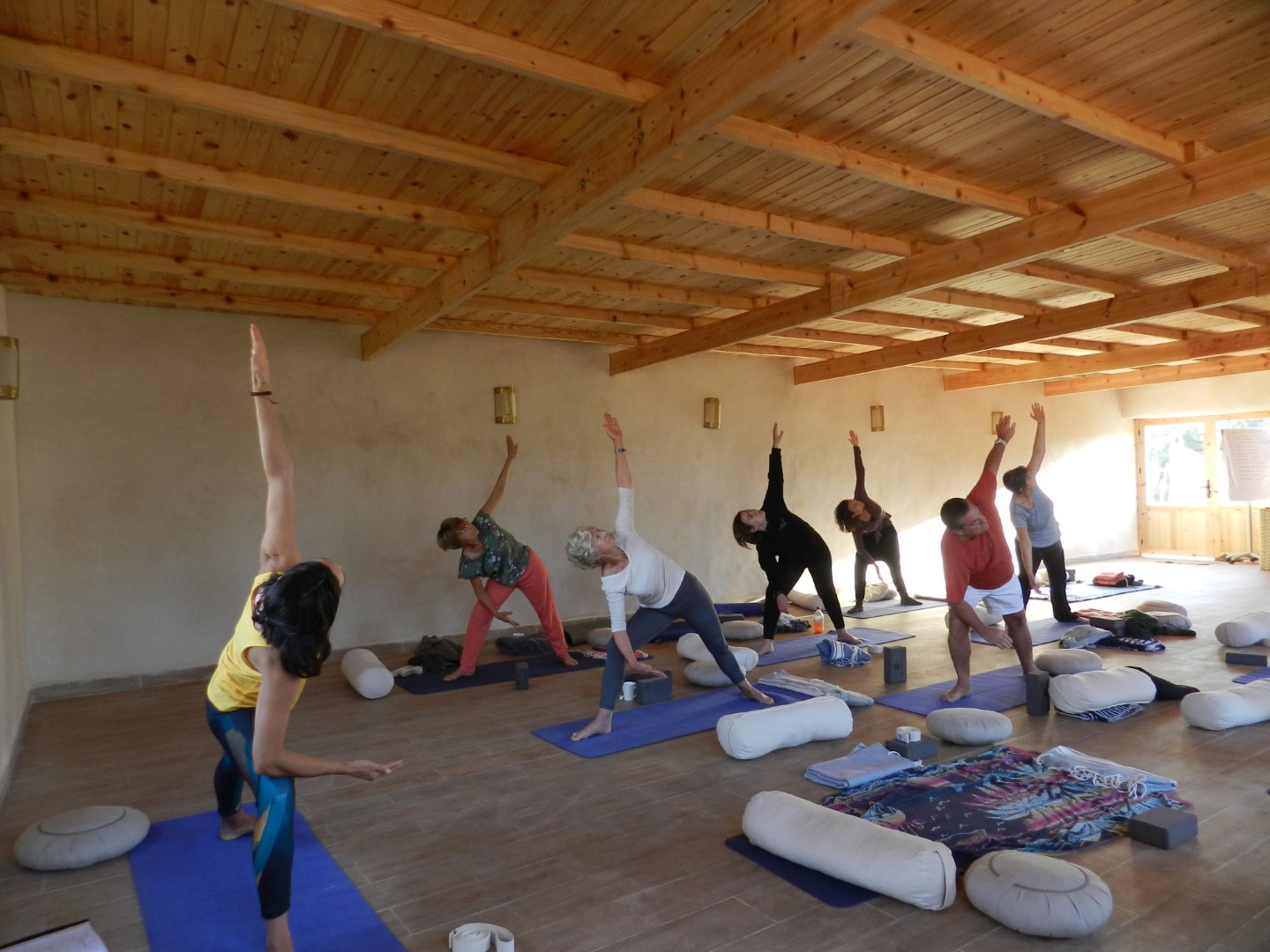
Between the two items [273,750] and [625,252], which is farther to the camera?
[625,252]

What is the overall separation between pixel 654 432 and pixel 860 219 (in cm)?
358

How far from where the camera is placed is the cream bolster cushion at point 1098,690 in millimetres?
3982

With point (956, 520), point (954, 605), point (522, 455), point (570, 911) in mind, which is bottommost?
point (570, 911)

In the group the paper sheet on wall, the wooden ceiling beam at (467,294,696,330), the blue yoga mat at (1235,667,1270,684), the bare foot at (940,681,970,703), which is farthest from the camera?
the paper sheet on wall

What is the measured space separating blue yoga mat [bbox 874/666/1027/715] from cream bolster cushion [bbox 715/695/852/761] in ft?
2.33

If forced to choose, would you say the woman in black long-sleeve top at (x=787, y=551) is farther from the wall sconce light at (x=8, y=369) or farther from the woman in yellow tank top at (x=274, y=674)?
the wall sconce light at (x=8, y=369)

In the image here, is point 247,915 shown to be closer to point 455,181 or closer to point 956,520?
point 455,181

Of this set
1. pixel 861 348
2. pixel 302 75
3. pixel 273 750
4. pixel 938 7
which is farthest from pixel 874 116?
pixel 861 348

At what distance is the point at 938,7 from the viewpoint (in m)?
2.55

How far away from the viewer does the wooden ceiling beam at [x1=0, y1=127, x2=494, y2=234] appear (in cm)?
319

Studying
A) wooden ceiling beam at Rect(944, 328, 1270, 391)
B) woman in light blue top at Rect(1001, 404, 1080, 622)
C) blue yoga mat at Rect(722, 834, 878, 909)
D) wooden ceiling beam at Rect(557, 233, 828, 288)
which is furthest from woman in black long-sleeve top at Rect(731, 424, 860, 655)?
wooden ceiling beam at Rect(944, 328, 1270, 391)

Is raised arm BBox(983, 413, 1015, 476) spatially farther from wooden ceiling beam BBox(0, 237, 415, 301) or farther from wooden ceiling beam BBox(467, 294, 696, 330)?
wooden ceiling beam BBox(0, 237, 415, 301)

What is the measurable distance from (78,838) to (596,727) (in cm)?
212

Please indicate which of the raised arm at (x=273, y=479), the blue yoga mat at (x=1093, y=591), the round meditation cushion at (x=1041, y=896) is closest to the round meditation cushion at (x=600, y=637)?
the round meditation cushion at (x=1041, y=896)
